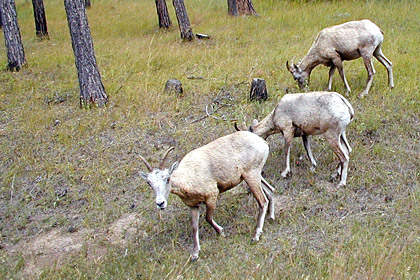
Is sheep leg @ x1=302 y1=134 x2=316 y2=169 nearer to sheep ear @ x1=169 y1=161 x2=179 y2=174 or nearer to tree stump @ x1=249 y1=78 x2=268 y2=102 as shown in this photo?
tree stump @ x1=249 y1=78 x2=268 y2=102

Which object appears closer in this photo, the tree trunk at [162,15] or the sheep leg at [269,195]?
the sheep leg at [269,195]

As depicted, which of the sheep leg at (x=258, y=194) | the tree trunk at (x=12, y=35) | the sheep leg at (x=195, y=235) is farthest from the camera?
the tree trunk at (x=12, y=35)

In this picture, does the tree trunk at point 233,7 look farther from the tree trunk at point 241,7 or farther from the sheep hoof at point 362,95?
the sheep hoof at point 362,95

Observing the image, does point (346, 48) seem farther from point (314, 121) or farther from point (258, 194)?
point (258, 194)

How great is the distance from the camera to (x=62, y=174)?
7344 mm

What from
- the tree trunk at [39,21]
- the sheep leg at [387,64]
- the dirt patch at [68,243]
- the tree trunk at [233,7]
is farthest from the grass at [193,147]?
the tree trunk at [39,21]

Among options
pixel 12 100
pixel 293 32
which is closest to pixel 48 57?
pixel 12 100

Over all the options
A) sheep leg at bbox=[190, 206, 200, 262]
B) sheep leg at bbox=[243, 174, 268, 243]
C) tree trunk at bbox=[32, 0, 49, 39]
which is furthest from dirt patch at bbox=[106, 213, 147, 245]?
tree trunk at bbox=[32, 0, 49, 39]

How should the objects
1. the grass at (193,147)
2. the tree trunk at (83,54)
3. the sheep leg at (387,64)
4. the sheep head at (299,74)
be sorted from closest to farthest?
the grass at (193,147) → the sheep leg at (387,64) → the sheep head at (299,74) → the tree trunk at (83,54)

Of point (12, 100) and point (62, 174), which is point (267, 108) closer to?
point (62, 174)

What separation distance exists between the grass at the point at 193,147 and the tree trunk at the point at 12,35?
36 centimetres

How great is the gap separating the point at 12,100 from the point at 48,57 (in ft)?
10.6

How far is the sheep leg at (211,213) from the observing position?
17.3 feet

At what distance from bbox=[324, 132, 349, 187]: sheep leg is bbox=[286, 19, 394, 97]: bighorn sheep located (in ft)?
7.74
